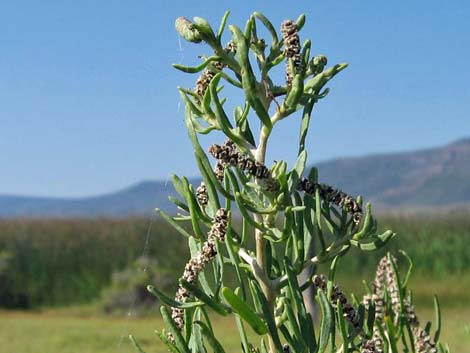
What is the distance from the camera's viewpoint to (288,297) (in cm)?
88

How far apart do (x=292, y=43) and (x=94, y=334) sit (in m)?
9.85

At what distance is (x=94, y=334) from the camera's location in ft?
33.8

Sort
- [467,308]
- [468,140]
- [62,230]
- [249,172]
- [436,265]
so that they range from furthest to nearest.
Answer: [468,140], [62,230], [436,265], [467,308], [249,172]

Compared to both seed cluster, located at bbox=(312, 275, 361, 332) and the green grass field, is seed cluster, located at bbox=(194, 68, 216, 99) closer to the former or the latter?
seed cluster, located at bbox=(312, 275, 361, 332)

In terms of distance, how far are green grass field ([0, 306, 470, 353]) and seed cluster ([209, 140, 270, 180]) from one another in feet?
25.6

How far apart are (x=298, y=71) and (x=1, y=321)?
11.6 m

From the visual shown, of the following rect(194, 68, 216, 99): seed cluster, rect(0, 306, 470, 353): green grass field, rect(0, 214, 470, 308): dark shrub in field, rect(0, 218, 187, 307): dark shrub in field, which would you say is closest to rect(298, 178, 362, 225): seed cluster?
rect(194, 68, 216, 99): seed cluster

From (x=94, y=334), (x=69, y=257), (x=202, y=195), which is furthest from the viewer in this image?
(x=69, y=257)

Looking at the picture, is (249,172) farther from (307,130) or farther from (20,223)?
(20,223)

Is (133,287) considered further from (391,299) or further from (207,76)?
(207,76)

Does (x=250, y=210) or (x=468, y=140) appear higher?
(x=468, y=140)

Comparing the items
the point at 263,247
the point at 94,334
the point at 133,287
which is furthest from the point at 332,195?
the point at 133,287

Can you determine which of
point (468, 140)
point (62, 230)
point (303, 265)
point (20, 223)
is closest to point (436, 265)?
point (62, 230)

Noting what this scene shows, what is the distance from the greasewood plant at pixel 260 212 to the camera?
0.84 m
